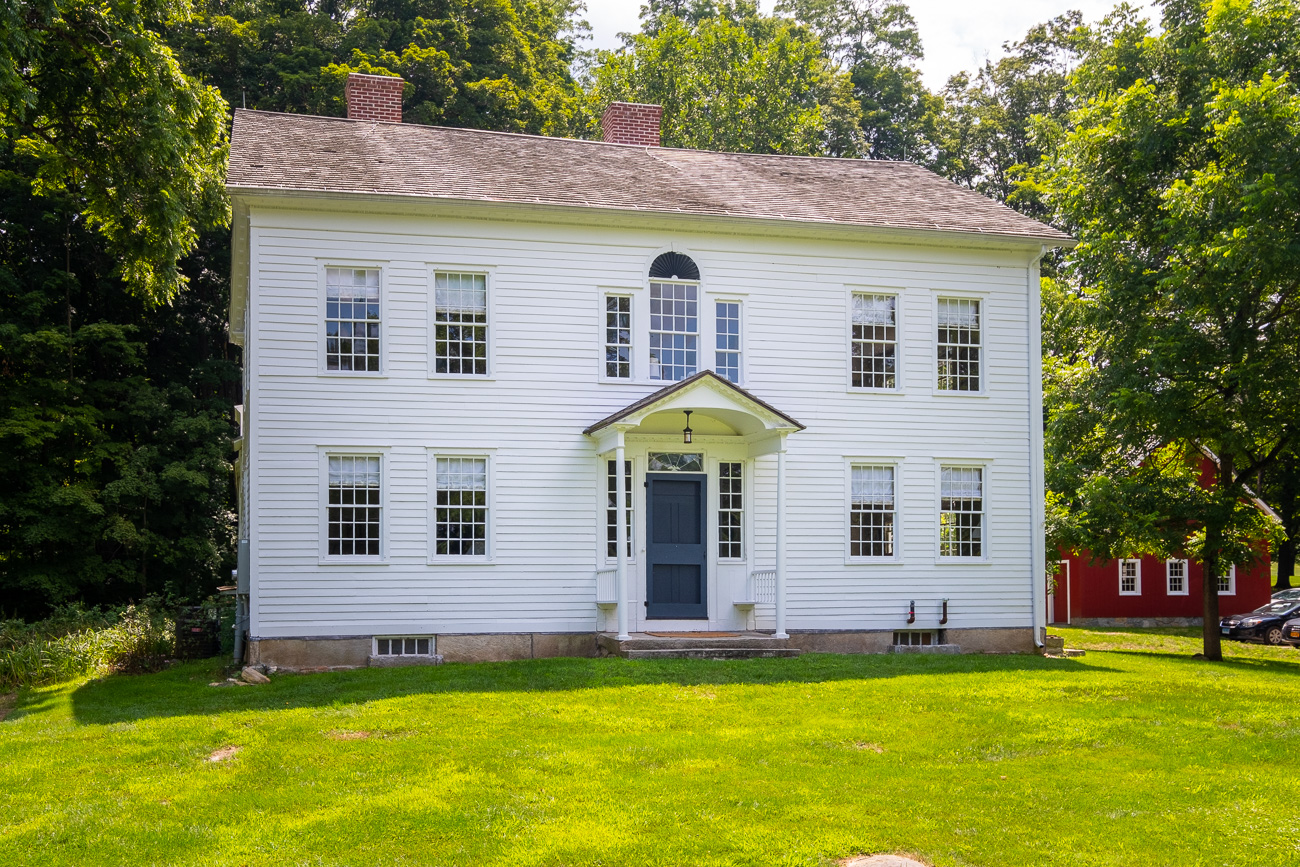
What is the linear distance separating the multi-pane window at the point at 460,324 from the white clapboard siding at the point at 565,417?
0.70ft

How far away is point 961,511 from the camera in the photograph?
1855cm

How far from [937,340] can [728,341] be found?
11.5ft

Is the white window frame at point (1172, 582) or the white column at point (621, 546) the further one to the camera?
the white window frame at point (1172, 582)

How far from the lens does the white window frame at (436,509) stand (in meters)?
16.4

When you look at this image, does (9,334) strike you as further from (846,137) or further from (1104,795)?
(846,137)

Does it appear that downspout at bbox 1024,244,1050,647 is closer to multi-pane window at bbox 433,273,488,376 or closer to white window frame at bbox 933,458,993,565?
white window frame at bbox 933,458,993,565

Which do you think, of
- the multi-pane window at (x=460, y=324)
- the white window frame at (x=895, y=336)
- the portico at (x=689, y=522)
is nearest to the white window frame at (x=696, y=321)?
the portico at (x=689, y=522)

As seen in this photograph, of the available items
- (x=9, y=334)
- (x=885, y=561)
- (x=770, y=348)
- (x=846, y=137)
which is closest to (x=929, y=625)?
(x=885, y=561)

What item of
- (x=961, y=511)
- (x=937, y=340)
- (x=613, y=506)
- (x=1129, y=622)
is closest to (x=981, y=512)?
(x=961, y=511)

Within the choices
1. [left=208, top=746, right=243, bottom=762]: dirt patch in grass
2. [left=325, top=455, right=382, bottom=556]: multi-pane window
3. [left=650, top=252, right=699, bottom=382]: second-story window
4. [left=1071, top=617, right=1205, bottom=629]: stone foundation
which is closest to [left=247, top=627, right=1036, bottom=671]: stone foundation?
[left=325, top=455, right=382, bottom=556]: multi-pane window

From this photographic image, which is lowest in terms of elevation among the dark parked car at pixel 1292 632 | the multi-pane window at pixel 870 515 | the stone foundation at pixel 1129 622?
the stone foundation at pixel 1129 622

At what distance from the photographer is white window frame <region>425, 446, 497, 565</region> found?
53.9 ft

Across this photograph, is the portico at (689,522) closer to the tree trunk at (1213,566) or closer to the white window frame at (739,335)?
the white window frame at (739,335)

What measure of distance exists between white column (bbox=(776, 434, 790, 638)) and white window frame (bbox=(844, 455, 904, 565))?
159cm
